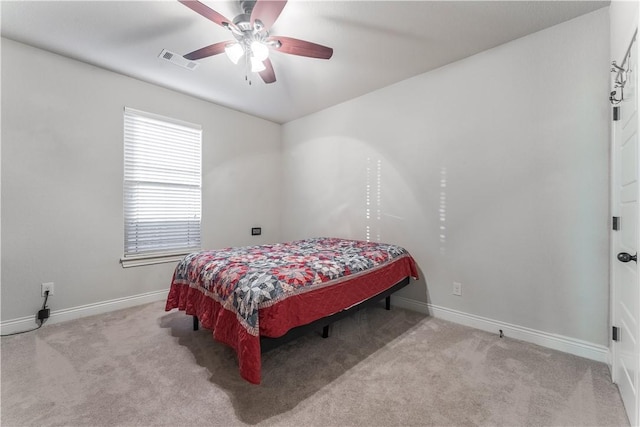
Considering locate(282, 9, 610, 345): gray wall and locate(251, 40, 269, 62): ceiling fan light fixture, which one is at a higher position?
locate(251, 40, 269, 62): ceiling fan light fixture

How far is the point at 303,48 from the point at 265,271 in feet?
5.29

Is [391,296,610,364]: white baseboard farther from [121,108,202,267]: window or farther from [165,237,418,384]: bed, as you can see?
[121,108,202,267]: window

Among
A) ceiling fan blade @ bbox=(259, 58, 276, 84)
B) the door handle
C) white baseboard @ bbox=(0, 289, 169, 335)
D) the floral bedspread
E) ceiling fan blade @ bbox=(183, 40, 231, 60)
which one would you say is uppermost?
ceiling fan blade @ bbox=(183, 40, 231, 60)

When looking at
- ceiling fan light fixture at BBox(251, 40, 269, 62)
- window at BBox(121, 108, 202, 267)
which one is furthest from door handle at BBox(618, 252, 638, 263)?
window at BBox(121, 108, 202, 267)

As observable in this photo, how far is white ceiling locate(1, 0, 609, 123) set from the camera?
1.94 m

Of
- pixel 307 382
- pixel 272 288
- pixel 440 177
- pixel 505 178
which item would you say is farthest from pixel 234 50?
pixel 505 178

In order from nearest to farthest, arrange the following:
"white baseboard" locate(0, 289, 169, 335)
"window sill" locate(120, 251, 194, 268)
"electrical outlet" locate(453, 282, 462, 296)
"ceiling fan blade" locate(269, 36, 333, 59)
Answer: "ceiling fan blade" locate(269, 36, 333, 59), "white baseboard" locate(0, 289, 169, 335), "electrical outlet" locate(453, 282, 462, 296), "window sill" locate(120, 251, 194, 268)

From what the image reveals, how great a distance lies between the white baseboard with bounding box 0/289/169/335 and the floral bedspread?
1.11m

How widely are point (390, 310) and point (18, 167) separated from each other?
3795mm

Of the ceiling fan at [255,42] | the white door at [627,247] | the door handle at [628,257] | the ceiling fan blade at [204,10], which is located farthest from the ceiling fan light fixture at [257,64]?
the door handle at [628,257]

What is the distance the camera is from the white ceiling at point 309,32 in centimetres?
194

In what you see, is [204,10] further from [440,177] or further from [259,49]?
[440,177]

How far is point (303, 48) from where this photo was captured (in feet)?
6.36

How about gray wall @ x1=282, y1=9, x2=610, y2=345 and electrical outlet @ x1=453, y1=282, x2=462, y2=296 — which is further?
electrical outlet @ x1=453, y1=282, x2=462, y2=296
